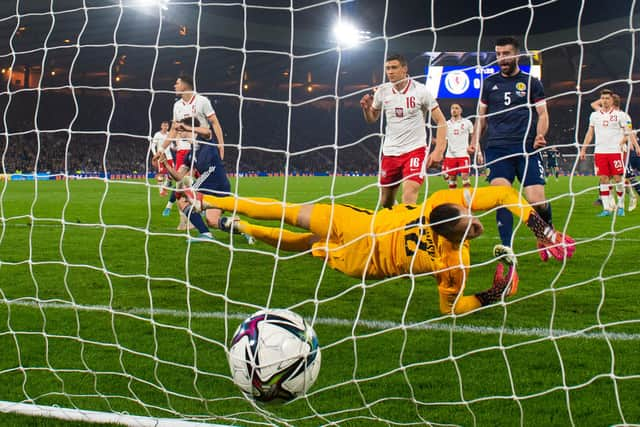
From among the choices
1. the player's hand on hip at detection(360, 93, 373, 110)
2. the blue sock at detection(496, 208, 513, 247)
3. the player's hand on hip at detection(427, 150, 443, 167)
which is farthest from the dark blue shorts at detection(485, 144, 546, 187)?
the player's hand on hip at detection(360, 93, 373, 110)

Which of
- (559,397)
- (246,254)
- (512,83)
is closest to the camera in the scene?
(559,397)

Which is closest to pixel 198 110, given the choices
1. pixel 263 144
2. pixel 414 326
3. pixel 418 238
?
pixel 418 238

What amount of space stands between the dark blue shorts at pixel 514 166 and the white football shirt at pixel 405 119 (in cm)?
87

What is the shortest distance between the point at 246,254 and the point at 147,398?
3.85 metres

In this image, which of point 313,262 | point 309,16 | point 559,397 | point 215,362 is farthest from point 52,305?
point 309,16

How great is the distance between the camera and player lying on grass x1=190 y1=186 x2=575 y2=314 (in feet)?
10.8

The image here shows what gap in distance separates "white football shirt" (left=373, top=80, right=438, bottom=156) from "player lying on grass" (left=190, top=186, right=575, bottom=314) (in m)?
2.53

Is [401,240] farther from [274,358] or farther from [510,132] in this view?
[510,132]

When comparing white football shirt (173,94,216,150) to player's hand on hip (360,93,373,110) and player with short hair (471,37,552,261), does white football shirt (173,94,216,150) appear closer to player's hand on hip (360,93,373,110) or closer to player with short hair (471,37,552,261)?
player's hand on hip (360,93,373,110)

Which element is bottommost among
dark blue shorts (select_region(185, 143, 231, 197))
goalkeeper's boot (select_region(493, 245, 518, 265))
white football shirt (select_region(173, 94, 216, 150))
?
goalkeeper's boot (select_region(493, 245, 518, 265))

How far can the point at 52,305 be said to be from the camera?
4324 mm

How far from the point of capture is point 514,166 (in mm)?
5598

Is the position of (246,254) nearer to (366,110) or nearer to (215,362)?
(366,110)

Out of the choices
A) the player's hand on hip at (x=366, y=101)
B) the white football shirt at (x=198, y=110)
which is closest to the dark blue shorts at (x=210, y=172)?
the white football shirt at (x=198, y=110)
